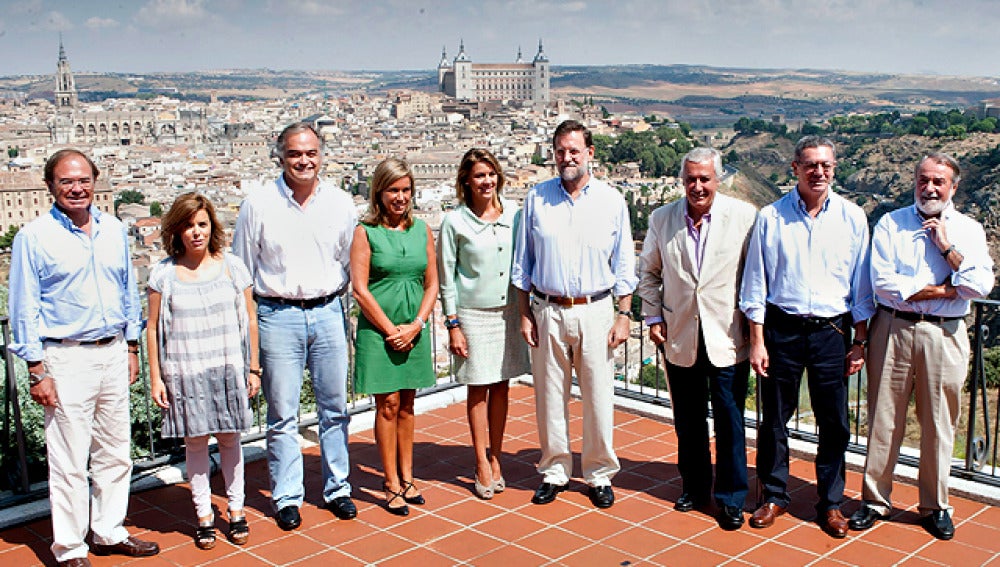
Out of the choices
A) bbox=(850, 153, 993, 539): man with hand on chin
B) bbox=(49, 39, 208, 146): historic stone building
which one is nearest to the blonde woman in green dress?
bbox=(850, 153, 993, 539): man with hand on chin

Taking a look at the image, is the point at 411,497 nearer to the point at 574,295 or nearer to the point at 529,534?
the point at 529,534

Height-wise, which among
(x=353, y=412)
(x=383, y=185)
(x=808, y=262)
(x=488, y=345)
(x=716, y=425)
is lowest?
(x=353, y=412)

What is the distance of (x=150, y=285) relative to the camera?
3279 millimetres

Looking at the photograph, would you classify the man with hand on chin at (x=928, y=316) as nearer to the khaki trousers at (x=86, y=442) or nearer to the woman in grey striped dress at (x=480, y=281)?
the woman in grey striped dress at (x=480, y=281)

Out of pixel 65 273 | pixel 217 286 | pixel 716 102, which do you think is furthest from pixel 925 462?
pixel 716 102

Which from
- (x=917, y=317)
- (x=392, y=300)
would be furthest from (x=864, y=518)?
(x=392, y=300)

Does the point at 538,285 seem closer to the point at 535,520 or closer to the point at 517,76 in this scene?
the point at 535,520

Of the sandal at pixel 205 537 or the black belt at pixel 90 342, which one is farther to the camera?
the sandal at pixel 205 537

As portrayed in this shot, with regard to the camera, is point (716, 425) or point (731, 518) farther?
→ point (716, 425)

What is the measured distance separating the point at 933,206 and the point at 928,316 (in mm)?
368

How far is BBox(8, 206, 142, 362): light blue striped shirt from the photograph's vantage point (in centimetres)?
308

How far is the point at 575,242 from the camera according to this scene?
11.9 feet

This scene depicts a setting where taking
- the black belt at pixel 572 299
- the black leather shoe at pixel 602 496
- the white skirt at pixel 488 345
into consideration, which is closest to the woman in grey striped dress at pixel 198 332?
the white skirt at pixel 488 345

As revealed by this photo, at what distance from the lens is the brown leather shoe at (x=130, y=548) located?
3.37 metres
